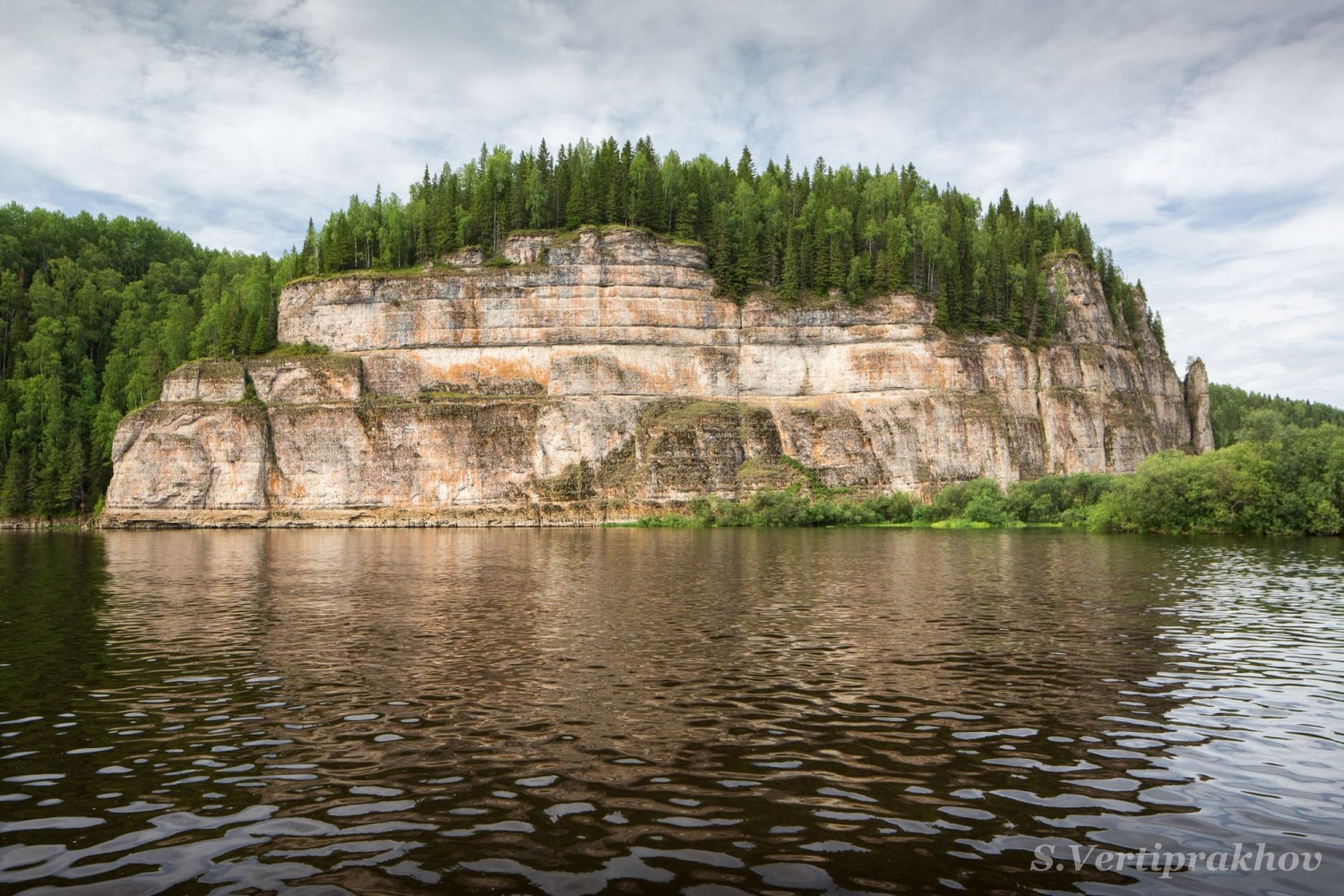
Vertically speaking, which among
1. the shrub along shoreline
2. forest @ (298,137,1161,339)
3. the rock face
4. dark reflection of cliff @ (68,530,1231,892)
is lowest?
dark reflection of cliff @ (68,530,1231,892)

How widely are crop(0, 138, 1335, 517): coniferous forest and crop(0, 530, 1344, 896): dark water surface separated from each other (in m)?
95.7

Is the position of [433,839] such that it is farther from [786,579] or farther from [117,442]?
[117,442]

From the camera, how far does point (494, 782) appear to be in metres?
11.6

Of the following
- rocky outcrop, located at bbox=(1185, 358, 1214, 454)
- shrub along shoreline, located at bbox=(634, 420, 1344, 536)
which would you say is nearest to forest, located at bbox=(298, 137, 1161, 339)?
rocky outcrop, located at bbox=(1185, 358, 1214, 454)

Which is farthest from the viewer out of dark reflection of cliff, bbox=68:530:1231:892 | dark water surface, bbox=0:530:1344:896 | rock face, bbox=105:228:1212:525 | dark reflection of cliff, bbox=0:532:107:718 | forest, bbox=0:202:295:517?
forest, bbox=0:202:295:517

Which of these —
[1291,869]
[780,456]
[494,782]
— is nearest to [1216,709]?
[1291,869]

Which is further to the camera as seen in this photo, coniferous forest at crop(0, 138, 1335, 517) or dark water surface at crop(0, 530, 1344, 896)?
coniferous forest at crop(0, 138, 1335, 517)

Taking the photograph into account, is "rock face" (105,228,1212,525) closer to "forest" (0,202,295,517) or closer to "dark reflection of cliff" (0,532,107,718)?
"forest" (0,202,295,517)

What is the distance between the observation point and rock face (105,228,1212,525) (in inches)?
4163

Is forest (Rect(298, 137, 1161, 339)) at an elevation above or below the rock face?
above

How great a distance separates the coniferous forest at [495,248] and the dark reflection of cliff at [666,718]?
93.3 meters

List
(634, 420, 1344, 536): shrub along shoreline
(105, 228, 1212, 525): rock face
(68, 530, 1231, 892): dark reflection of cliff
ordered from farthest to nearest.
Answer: (105, 228, 1212, 525): rock face → (634, 420, 1344, 536): shrub along shoreline → (68, 530, 1231, 892): dark reflection of cliff

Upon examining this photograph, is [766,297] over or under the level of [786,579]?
over

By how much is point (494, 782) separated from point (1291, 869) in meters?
9.28
